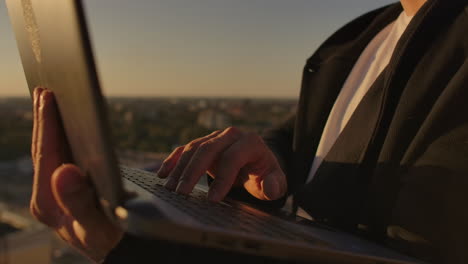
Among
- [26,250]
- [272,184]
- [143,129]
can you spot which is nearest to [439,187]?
[272,184]

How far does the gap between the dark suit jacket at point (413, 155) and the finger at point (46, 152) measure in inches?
20.6

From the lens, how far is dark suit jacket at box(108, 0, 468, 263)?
0.57 m

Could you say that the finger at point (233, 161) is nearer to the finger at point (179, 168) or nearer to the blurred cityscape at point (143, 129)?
the finger at point (179, 168)

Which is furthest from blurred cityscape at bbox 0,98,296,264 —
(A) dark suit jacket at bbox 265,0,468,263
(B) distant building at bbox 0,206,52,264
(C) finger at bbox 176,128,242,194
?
(C) finger at bbox 176,128,242,194

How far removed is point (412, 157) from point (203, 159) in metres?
0.37

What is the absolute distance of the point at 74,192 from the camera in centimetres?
41

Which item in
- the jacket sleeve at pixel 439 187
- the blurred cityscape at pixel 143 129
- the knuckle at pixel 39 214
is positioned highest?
the knuckle at pixel 39 214

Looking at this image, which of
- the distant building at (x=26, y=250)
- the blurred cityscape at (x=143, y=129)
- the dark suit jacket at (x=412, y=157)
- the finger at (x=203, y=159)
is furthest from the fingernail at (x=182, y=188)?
the blurred cityscape at (x=143, y=129)

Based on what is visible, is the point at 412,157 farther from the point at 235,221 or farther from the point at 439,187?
the point at 235,221

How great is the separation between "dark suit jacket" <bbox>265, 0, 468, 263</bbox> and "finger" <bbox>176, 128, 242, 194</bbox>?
27 centimetres

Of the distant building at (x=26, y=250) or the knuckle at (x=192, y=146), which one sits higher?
the knuckle at (x=192, y=146)

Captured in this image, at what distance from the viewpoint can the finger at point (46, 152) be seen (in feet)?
1.52

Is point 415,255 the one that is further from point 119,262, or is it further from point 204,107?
point 204,107

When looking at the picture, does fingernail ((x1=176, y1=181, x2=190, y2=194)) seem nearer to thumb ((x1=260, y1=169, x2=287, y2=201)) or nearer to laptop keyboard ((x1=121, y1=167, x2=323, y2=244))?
laptop keyboard ((x1=121, y1=167, x2=323, y2=244))
